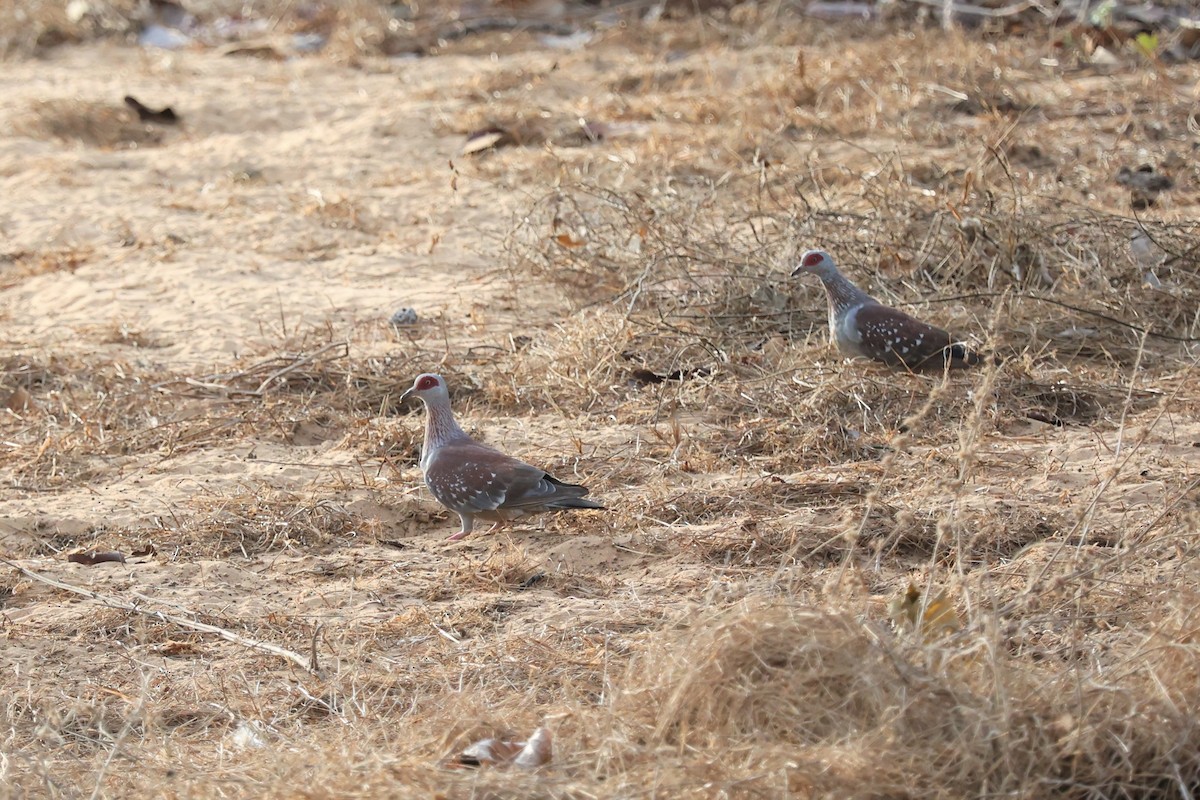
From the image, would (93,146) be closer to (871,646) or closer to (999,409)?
(999,409)

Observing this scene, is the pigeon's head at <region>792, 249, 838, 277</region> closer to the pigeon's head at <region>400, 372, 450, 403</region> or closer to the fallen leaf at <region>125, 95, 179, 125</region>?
the pigeon's head at <region>400, 372, 450, 403</region>

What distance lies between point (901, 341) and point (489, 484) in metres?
1.60

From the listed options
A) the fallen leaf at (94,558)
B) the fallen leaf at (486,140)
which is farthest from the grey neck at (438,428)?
the fallen leaf at (486,140)

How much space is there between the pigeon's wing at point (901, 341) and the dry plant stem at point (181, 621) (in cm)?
236

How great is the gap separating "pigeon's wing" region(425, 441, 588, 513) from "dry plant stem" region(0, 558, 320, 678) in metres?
0.83

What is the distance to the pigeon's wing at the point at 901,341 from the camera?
5.18 metres

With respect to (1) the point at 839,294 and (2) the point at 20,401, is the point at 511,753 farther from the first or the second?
(2) the point at 20,401

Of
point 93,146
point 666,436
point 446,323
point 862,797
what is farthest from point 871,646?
point 93,146

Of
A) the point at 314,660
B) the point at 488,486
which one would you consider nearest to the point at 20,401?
the point at 488,486

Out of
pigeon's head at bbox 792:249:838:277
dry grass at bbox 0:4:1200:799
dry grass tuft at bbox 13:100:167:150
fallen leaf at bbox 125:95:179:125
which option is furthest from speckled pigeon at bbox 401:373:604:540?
fallen leaf at bbox 125:95:179:125

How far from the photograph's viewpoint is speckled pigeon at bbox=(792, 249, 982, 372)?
5.18 meters

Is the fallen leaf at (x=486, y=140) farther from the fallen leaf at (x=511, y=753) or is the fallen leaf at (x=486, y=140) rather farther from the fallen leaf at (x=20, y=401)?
the fallen leaf at (x=511, y=753)

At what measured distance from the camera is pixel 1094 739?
2.85 metres

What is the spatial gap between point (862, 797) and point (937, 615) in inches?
21.1
